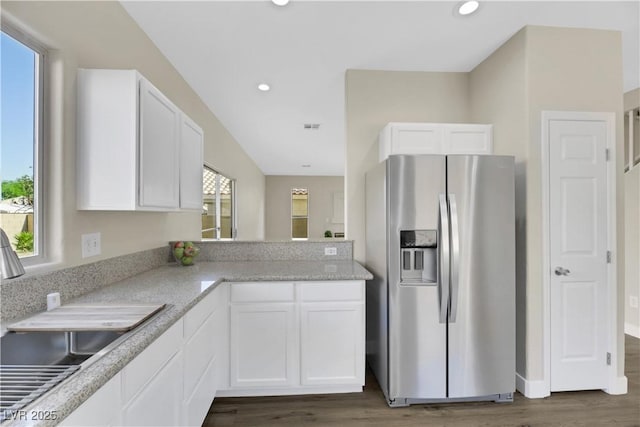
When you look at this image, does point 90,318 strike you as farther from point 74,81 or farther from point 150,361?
point 74,81

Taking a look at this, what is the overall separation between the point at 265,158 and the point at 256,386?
5.39 metres

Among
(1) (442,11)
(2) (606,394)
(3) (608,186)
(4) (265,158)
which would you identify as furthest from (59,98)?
(4) (265,158)

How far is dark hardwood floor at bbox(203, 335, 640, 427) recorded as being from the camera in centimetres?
199

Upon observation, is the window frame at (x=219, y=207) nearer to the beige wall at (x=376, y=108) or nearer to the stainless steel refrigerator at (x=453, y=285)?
the beige wall at (x=376, y=108)

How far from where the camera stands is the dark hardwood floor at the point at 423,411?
78.4 inches

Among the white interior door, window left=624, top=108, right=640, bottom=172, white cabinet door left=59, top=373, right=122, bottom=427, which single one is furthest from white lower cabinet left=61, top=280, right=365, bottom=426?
window left=624, top=108, right=640, bottom=172

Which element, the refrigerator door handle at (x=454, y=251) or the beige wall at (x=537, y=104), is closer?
the refrigerator door handle at (x=454, y=251)

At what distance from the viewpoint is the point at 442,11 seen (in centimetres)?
208

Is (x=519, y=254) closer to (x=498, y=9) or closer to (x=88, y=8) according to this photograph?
(x=498, y=9)

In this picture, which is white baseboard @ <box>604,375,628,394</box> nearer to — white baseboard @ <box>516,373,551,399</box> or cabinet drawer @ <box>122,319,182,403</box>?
white baseboard @ <box>516,373,551,399</box>

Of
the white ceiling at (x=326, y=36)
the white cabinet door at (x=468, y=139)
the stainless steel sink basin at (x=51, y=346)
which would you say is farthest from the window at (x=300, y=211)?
the stainless steel sink basin at (x=51, y=346)

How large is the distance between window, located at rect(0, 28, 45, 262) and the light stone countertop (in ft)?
1.30

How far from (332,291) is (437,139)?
150 centimetres

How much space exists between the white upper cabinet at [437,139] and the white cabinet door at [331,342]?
133 cm
